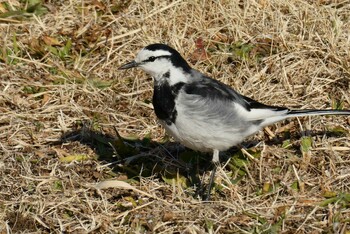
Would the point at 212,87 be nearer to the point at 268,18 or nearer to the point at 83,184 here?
the point at 83,184

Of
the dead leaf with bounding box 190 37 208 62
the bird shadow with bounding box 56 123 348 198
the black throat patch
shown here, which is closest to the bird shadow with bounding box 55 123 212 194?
the bird shadow with bounding box 56 123 348 198

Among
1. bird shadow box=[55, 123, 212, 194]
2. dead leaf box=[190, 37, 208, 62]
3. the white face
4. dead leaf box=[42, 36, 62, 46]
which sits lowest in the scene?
bird shadow box=[55, 123, 212, 194]

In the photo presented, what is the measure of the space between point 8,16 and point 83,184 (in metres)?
2.75

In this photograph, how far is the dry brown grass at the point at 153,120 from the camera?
17.8ft

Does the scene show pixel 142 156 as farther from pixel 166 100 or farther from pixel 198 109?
pixel 198 109

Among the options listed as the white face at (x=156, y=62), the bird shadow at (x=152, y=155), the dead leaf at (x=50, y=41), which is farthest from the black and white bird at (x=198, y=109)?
the dead leaf at (x=50, y=41)

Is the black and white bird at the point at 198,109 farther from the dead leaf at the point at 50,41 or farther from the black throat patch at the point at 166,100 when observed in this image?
the dead leaf at the point at 50,41

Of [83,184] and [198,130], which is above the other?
[198,130]

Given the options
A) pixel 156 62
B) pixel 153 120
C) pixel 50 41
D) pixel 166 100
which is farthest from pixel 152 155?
pixel 50 41

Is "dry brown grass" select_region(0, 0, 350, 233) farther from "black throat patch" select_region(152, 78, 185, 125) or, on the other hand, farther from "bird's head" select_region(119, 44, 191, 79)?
"bird's head" select_region(119, 44, 191, 79)

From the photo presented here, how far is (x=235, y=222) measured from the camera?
5293mm

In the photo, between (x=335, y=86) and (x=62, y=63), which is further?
(x=62, y=63)

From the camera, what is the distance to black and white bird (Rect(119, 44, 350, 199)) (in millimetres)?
5500

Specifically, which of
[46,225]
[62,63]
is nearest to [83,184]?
[46,225]
